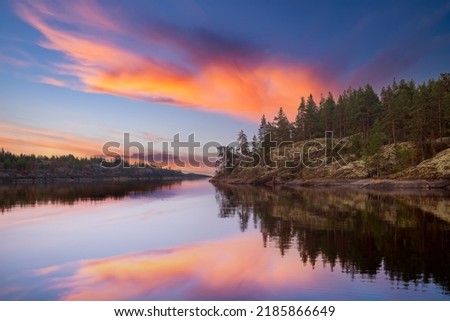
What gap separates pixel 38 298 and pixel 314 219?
22.2 meters

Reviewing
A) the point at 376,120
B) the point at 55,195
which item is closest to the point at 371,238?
the point at 55,195

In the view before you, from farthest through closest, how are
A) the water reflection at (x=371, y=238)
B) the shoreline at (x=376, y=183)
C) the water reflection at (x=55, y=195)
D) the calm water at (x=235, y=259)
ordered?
1. the shoreline at (x=376, y=183)
2. the water reflection at (x=55, y=195)
3. the water reflection at (x=371, y=238)
4. the calm water at (x=235, y=259)

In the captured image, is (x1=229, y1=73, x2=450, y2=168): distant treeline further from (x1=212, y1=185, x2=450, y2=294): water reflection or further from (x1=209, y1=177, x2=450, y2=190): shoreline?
(x1=212, y1=185, x2=450, y2=294): water reflection

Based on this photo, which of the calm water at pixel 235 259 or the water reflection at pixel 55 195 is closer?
the calm water at pixel 235 259

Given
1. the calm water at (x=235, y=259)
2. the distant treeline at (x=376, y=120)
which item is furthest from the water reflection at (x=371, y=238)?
the distant treeline at (x=376, y=120)

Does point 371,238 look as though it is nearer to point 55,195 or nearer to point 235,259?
point 235,259

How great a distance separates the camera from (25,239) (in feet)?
82.0

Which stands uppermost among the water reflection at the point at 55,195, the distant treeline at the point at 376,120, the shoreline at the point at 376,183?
the distant treeline at the point at 376,120

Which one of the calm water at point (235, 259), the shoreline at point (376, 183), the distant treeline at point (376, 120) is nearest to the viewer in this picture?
the calm water at point (235, 259)

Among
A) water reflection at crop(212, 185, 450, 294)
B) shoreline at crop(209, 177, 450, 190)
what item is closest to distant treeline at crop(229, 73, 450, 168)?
shoreline at crop(209, 177, 450, 190)

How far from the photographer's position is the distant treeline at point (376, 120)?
8238cm

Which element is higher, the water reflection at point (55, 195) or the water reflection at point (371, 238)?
the water reflection at point (55, 195)

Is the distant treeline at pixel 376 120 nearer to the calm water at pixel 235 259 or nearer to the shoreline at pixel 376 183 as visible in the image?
the shoreline at pixel 376 183
